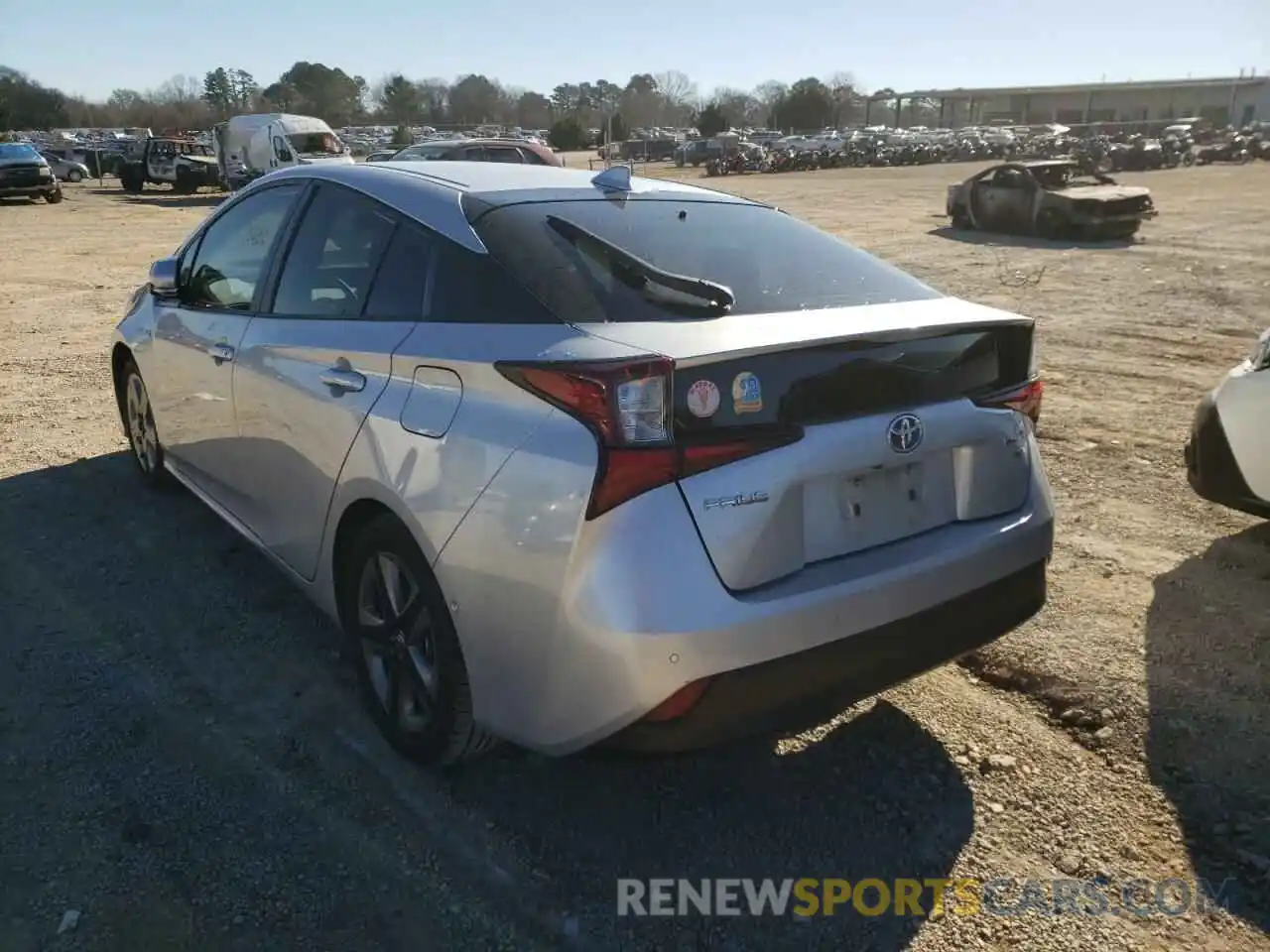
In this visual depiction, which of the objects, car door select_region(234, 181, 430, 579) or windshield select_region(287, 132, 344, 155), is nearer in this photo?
car door select_region(234, 181, 430, 579)

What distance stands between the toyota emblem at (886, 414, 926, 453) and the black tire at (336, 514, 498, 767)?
49.5 inches

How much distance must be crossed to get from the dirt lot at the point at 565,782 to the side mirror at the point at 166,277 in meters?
1.14

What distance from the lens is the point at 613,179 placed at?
3.42 meters

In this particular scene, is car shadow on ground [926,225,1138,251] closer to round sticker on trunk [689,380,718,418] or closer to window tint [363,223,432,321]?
window tint [363,223,432,321]

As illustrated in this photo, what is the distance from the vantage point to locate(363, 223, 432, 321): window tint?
2.95 metres

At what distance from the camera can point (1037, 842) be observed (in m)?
2.69

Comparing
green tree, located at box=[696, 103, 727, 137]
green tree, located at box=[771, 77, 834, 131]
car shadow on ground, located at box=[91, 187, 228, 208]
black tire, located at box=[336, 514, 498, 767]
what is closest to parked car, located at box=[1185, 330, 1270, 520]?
black tire, located at box=[336, 514, 498, 767]

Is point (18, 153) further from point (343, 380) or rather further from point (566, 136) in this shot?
point (566, 136)

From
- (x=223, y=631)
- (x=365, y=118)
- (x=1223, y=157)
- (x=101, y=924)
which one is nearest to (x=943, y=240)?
(x=223, y=631)

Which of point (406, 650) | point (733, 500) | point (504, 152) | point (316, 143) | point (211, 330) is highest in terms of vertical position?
point (316, 143)

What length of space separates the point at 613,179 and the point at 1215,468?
9.34 feet

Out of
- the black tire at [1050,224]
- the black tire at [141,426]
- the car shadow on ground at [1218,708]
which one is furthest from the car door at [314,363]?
the black tire at [1050,224]

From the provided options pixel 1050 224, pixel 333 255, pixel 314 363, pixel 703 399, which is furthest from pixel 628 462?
pixel 1050 224

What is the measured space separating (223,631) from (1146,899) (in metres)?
3.24
